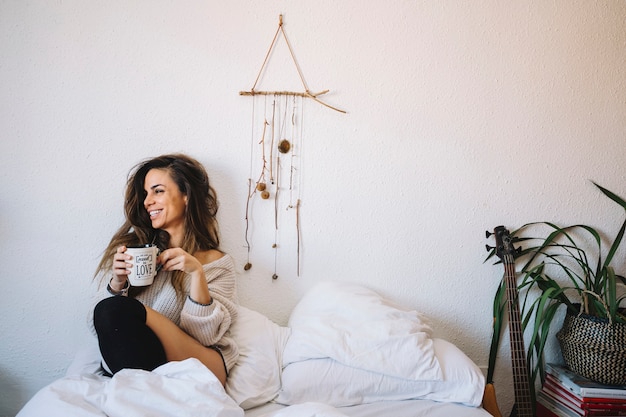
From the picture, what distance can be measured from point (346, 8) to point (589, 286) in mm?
1540

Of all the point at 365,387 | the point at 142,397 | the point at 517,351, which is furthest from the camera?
the point at 517,351

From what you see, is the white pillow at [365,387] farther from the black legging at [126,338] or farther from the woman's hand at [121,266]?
the woman's hand at [121,266]

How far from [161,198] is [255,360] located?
0.69m

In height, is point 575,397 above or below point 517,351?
below

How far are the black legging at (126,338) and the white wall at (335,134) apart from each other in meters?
0.48

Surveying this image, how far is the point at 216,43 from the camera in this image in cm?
157

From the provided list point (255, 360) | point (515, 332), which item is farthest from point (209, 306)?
point (515, 332)

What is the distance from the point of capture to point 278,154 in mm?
1619

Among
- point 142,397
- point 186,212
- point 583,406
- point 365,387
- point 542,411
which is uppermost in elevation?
point 186,212

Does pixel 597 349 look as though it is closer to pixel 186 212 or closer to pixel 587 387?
pixel 587 387

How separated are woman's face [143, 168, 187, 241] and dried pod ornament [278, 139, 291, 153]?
44cm

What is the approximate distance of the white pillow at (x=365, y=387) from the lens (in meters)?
1.23

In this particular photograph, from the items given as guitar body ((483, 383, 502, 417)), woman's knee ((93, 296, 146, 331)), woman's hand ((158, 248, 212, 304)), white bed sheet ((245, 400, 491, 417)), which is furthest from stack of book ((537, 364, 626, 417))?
woman's knee ((93, 296, 146, 331))

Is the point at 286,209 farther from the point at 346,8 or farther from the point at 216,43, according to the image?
the point at 346,8
